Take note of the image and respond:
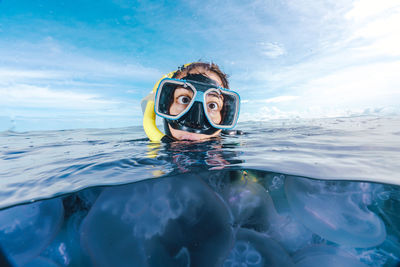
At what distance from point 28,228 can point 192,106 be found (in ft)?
7.99

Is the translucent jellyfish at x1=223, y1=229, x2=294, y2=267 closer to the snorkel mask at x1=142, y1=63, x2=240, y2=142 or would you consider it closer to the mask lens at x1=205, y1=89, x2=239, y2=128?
the snorkel mask at x1=142, y1=63, x2=240, y2=142

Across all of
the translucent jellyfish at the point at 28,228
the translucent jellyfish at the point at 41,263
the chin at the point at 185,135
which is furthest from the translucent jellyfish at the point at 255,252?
the chin at the point at 185,135

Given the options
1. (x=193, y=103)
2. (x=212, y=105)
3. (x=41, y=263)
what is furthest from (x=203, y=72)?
(x=41, y=263)

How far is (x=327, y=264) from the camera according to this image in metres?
1.16

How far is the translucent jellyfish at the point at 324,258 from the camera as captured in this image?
1.17m

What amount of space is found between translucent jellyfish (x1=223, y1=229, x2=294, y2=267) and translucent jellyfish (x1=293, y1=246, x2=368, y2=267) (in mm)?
93

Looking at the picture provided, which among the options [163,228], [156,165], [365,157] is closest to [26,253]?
[163,228]

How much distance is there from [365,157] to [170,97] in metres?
3.01

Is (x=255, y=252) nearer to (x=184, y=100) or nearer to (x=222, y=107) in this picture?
(x=184, y=100)

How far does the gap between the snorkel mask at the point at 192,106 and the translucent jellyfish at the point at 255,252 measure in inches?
82.0

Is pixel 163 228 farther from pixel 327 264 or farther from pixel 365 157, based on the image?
pixel 365 157

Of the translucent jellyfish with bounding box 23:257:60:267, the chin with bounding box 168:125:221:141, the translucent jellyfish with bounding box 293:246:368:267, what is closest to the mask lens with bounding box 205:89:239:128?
the chin with bounding box 168:125:221:141

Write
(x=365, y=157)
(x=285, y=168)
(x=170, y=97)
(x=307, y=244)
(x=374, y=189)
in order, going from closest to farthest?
(x=307, y=244) < (x=374, y=189) < (x=285, y=168) < (x=365, y=157) < (x=170, y=97)

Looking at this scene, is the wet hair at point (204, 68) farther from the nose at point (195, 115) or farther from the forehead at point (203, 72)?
the nose at point (195, 115)
